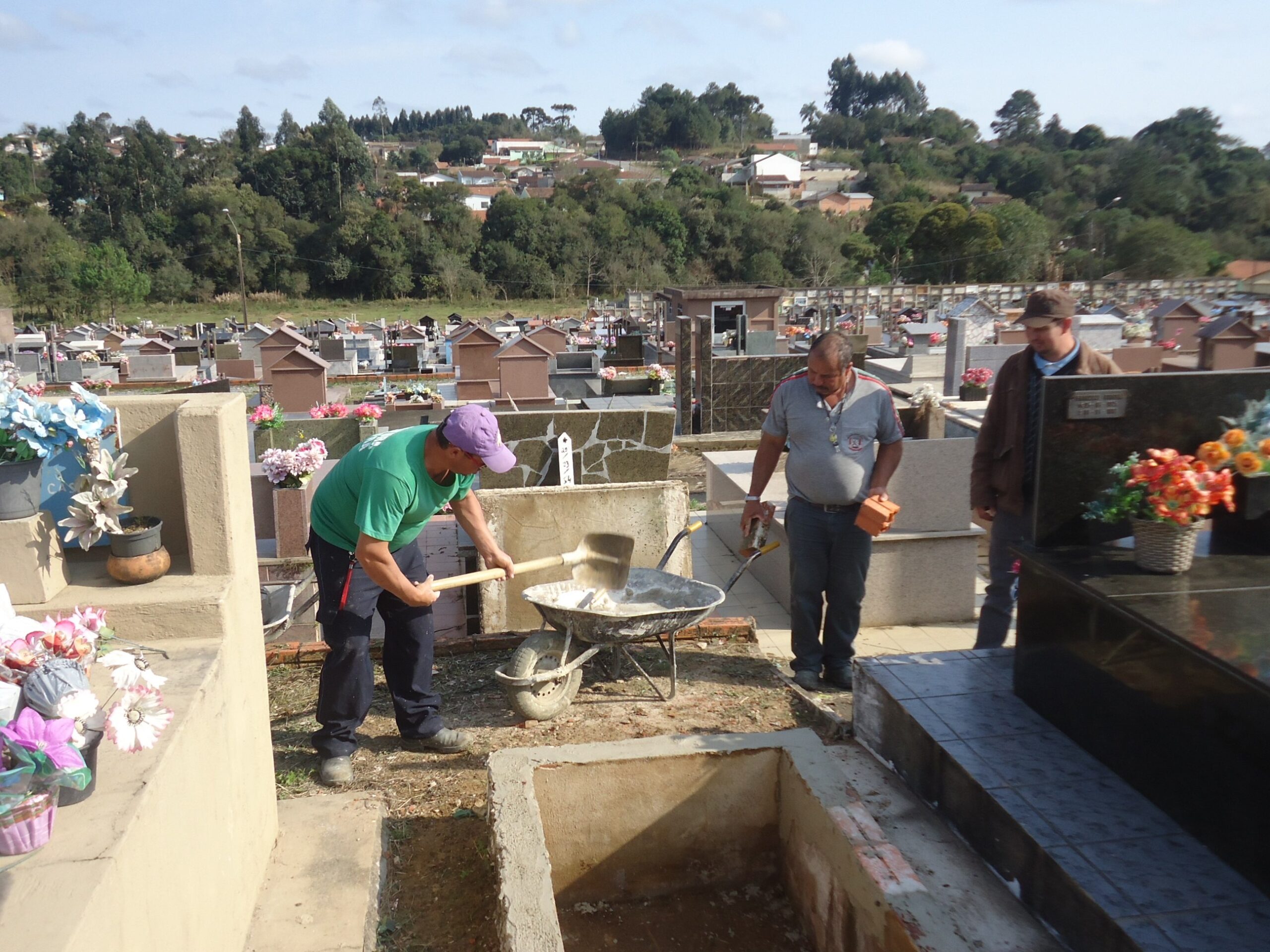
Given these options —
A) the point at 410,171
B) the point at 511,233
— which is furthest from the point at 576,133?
the point at 511,233

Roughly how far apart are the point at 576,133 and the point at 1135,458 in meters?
199

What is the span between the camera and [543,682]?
13.7 ft

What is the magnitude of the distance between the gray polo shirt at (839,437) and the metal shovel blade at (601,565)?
0.93 meters

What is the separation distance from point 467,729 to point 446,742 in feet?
0.91

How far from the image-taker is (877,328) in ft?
84.1

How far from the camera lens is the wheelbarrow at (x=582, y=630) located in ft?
13.7

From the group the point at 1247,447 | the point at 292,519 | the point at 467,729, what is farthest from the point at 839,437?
the point at 292,519

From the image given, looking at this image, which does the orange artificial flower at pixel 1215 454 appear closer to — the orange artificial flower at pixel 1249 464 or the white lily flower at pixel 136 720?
the orange artificial flower at pixel 1249 464

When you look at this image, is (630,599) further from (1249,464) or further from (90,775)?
(90,775)

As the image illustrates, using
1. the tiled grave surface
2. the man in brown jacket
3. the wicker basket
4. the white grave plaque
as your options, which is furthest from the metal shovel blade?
the white grave plaque

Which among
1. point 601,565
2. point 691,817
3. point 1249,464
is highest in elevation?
point 1249,464

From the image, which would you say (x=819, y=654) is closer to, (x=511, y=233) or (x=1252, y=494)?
(x=1252, y=494)

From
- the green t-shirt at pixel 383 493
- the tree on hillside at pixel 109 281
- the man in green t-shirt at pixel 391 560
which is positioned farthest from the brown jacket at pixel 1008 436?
the tree on hillside at pixel 109 281

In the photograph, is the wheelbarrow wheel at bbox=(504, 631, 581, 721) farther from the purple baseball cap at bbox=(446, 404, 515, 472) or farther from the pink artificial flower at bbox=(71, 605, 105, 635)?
the pink artificial flower at bbox=(71, 605, 105, 635)
